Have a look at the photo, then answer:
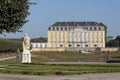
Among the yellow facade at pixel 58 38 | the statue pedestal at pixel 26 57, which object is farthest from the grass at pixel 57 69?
the yellow facade at pixel 58 38

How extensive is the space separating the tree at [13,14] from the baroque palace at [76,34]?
142418 millimetres

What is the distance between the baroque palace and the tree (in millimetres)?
142418

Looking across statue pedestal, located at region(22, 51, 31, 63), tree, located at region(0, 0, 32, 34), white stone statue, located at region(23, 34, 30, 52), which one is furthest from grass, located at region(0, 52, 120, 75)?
white stone statue, located at region(23, 34, 30, 52)

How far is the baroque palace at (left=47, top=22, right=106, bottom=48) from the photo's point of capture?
521 feet

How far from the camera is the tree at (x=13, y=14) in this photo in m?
14.2

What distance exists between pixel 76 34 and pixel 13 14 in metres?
145

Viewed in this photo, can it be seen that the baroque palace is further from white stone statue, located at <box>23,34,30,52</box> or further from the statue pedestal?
the statue pedestal

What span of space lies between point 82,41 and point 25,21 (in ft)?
472

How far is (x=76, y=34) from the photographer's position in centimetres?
15950

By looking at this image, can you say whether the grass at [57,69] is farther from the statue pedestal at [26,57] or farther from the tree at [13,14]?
the statue pedestal at [26,57]

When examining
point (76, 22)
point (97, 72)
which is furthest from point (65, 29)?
point (97, 72)

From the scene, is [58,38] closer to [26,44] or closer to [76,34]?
[76,34]

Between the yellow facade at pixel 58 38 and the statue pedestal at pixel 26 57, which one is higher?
the yellow facade at pixel 58 38

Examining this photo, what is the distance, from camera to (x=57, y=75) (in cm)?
1841
